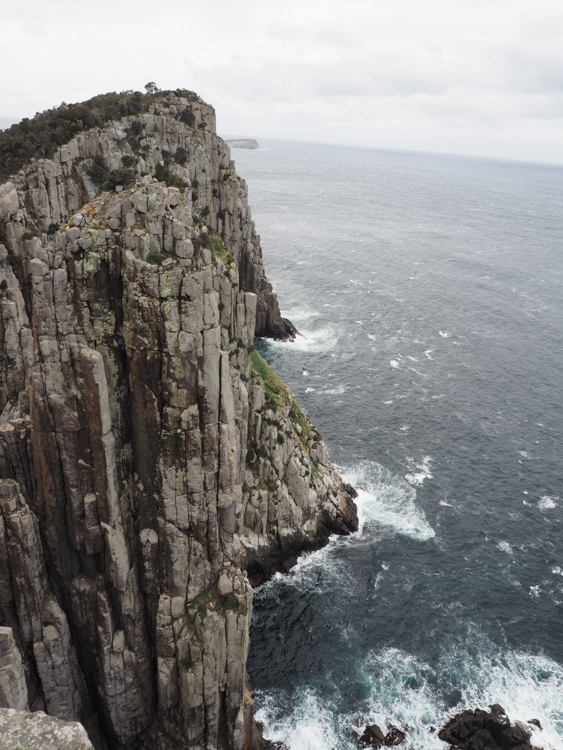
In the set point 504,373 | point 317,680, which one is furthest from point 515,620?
point 504,373

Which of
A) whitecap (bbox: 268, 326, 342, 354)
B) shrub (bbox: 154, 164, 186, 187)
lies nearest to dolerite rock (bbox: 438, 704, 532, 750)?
shrub (bbox: 154, 164, 186, 187)

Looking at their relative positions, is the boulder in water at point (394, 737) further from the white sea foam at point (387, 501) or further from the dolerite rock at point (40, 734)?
the dolerite rock at point (40, 734)

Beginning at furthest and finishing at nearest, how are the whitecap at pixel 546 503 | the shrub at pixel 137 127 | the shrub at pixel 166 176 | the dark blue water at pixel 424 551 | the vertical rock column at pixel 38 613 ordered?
the whitecap at pixel 546 503 < the shrub at pixel 137 127 < the shrub at pixel 166 176 < the dark blue water at pixel 424 551 < the vertical rock column at pixel 38 613

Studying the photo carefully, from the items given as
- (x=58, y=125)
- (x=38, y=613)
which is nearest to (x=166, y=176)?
(x=58, y=125)

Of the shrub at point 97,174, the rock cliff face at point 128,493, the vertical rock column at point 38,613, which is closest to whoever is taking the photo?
the rock cliff face at point 128,493

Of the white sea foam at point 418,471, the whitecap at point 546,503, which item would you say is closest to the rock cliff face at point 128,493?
the white sea foam at point 418,471
